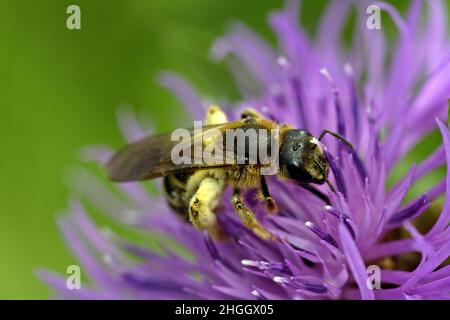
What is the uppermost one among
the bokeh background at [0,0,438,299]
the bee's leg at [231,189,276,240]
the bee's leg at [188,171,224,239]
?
the bokeh background at [0,0,438,299]

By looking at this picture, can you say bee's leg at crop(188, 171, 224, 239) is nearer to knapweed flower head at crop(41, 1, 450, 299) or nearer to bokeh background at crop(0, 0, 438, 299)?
knapweed flower head at crop(41, 1, 450, 299)

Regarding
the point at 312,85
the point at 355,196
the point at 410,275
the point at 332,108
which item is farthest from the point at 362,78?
the point at 410,275

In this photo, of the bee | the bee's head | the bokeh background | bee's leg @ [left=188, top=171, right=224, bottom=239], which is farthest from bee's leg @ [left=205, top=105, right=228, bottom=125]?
the bokeh background

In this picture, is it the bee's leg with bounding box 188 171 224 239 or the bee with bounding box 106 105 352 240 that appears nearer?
the bee with bounding box 106 105 352 240

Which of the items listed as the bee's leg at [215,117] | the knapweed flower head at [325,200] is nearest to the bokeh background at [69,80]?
the knapweed flower head at [325,200]

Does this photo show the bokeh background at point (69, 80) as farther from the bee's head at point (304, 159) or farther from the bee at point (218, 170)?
the bee's head at point (304, 159)

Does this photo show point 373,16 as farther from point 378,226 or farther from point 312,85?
point 378,226

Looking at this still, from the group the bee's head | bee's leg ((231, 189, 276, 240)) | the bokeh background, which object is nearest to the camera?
the bee's head
